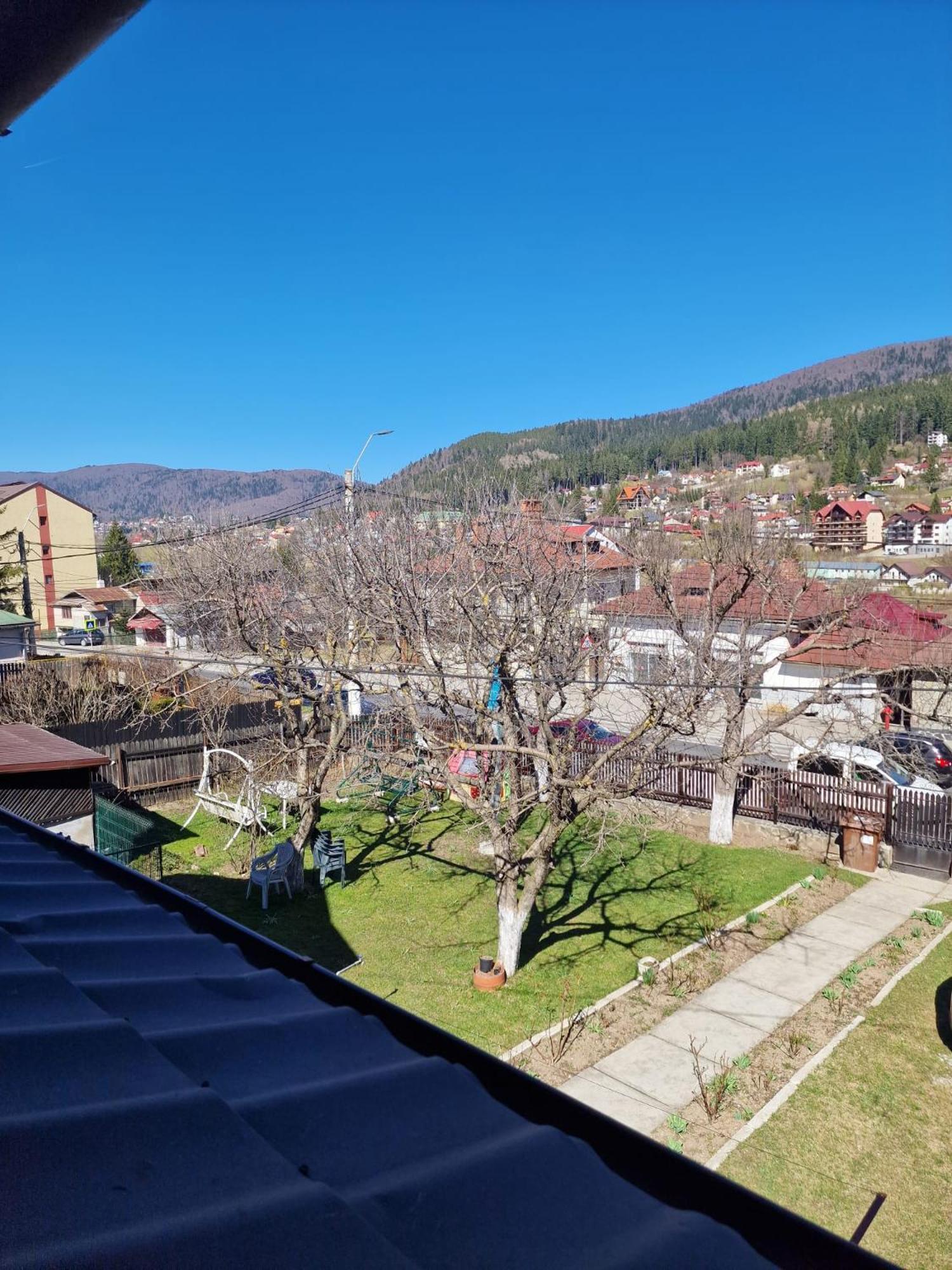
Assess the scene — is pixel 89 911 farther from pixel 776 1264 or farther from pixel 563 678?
pixel 563 678

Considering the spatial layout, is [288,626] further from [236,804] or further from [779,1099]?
[779,1099]

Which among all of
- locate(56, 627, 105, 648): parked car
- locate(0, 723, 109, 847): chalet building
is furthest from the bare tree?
locate(56, 627, 105, 648): parked car

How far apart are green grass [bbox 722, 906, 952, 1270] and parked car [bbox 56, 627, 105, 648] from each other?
119 ft

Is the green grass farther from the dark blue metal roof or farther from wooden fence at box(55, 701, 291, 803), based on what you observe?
wooden fence at box(55, 701, 291, 803)

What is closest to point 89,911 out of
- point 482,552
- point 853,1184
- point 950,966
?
point 853,1184

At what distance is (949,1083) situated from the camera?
759 cm

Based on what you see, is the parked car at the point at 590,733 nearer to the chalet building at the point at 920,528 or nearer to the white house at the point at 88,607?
the chalet building at the point at 920,528

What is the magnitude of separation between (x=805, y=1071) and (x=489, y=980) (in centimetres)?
342

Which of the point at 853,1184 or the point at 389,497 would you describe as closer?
the point at 853,1184

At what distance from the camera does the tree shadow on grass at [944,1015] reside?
830 cm

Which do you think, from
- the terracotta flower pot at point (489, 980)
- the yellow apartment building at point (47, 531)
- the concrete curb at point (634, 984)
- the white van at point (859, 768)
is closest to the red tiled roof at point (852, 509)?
the white van at point (859, 768)

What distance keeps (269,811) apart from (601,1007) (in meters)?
9.54

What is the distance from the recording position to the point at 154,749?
17.8m

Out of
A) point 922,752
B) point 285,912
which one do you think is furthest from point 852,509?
point 285,912
